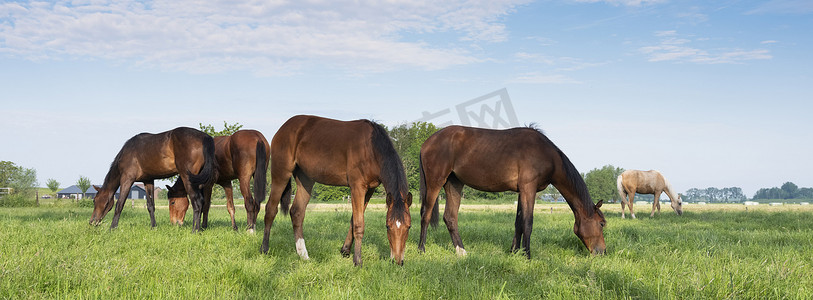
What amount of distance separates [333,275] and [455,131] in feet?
12.6

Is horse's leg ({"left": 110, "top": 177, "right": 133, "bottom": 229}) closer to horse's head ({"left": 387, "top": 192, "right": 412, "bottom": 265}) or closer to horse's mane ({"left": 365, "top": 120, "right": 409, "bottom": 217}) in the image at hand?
horse's mane ({"left": 365, "top": 120, "right": 409, "bottom": 217})

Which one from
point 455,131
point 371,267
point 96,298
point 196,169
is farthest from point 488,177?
point 196,169

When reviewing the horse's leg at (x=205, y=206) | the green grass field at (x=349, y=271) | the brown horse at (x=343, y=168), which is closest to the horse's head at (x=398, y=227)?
the brown horse at (x=343, y=168)

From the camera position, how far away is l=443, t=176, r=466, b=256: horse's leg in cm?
796

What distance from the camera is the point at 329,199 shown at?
5716 cm

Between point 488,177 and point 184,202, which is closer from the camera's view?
point 488,177

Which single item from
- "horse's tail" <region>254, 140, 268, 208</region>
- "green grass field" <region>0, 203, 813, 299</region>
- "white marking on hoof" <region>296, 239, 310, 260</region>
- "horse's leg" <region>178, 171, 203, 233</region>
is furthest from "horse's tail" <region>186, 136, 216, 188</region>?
"white marking on hoof" <region>296, 239, 310, 260</region>

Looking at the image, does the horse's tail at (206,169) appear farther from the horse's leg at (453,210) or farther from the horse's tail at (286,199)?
the horse's leg at (453,210)

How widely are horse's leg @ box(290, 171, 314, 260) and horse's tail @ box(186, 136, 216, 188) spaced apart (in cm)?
375

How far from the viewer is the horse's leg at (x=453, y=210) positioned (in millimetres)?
7963

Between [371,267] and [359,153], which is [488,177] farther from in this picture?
[371,267]

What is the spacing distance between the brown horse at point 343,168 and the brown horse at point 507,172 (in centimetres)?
150

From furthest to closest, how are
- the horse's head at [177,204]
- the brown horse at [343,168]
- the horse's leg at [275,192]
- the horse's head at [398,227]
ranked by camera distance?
the horse's head at [177,204] → the horse's leg at [275,192] → the brown horse at [343,168] → the horse's head at [398,227]

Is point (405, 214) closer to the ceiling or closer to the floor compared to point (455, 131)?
closer to the floor
